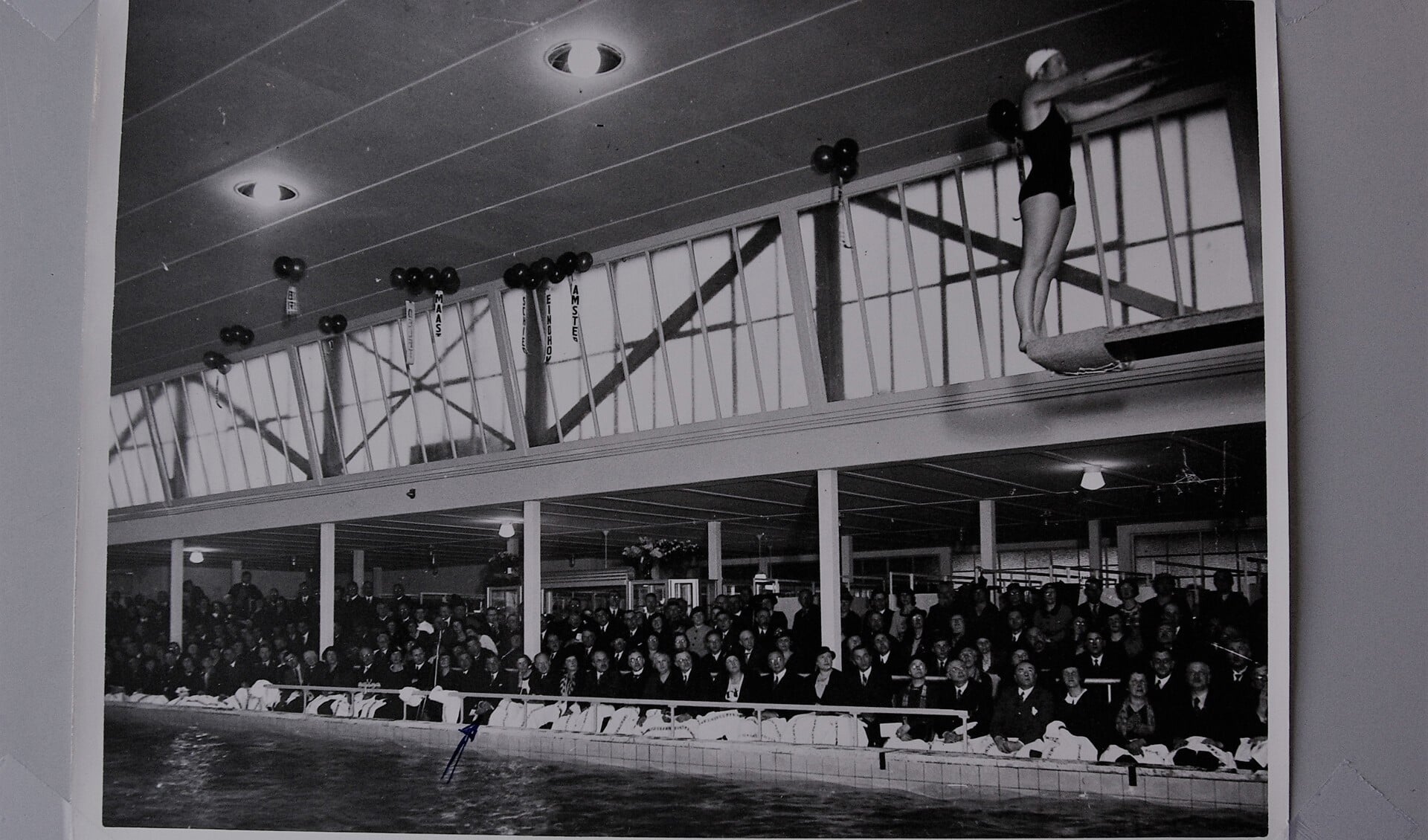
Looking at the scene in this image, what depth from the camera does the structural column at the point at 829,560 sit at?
5.91 m

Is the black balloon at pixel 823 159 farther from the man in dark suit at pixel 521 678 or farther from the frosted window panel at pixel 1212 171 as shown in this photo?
the man in dark suit at pixel 521 678

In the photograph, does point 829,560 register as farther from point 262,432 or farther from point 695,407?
point 262,432

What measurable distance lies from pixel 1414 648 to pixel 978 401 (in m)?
2.36

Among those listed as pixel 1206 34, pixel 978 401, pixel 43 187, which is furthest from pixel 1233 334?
pixel 43 187

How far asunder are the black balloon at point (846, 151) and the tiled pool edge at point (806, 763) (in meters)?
2.80

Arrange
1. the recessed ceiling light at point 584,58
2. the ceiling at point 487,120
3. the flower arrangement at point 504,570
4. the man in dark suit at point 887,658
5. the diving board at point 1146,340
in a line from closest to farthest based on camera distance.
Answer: the diving board at point 1146,340 < the ceiling at point 487,120 < the recessed ceiling light at point 584,58 < the man in dark suit at point 887,658 < the flower arrangement at point 504,570

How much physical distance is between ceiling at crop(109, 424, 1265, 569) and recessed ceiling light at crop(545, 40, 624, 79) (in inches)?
95.8

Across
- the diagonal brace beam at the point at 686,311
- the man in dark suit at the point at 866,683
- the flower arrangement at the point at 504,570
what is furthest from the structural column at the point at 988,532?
the flower arrangement at the point at 504,570

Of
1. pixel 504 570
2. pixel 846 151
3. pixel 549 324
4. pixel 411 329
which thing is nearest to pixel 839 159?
pixel 846 151

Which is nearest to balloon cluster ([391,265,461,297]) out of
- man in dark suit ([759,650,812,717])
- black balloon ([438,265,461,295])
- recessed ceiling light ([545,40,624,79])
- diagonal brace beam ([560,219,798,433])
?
black balloon ([438,265,461,295])

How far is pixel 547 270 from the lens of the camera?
222 inches

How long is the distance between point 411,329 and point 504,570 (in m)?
2.33

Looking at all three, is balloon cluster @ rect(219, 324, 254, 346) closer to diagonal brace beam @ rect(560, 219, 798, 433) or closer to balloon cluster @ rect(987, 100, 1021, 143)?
diagonal brace beam @ rect(560, 219, 798, 433)

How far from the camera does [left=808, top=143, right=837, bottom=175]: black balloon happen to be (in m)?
4.90
